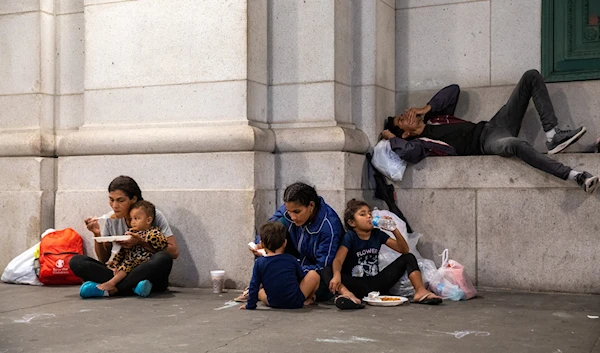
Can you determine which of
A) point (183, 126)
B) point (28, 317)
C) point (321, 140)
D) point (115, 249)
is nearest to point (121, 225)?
point (115, 249)

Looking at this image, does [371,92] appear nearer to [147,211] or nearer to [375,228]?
[375,228]

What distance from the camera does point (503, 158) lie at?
25.7 feet

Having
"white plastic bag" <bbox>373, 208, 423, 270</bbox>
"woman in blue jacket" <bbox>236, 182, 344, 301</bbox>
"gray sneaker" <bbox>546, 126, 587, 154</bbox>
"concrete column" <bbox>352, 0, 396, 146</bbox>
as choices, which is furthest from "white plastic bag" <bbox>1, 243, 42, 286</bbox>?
"gray sneaker" <bbox>546, 126, 587, 154</bbox>

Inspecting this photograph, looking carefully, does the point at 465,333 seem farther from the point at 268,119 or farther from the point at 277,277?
the point at 268,119

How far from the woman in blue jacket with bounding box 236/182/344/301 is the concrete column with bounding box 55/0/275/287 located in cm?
65

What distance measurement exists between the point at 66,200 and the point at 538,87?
4976mm

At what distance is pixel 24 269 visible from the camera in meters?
8.41

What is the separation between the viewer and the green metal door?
820cm

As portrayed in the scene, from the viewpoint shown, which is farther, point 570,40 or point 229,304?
point 570,40

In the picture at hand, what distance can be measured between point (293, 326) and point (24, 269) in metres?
3.81

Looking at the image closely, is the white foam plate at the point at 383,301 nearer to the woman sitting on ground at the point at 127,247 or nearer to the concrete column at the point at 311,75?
the concrete column at the point at 311,75

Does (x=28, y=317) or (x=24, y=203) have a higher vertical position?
(x=24, y=203)

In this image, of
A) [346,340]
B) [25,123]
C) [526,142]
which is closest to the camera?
[346,340]

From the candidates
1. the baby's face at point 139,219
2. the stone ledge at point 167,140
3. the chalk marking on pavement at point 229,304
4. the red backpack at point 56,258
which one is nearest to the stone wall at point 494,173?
the stone ledge at point 167,140
